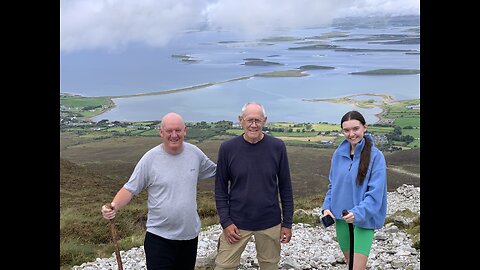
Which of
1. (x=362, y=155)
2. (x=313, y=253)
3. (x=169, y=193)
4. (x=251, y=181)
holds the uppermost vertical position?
(x=362, y=155)

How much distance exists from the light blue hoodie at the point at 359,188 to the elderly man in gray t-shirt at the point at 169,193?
1401 millimetres

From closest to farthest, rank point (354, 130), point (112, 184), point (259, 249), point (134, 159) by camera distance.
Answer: point (354, 130)
point (259, 249)
point (134, 159)
point (112, 184)

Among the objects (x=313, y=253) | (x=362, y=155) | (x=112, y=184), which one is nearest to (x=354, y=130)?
(x=362, y=155)

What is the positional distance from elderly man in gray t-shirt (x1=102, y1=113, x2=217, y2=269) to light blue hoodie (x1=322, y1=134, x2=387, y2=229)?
4.60 feet

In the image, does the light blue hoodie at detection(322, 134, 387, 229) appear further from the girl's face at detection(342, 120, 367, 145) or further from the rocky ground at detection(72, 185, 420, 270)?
the rocky ground at detection(72, 185, 420, 270)

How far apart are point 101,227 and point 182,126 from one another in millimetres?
13511

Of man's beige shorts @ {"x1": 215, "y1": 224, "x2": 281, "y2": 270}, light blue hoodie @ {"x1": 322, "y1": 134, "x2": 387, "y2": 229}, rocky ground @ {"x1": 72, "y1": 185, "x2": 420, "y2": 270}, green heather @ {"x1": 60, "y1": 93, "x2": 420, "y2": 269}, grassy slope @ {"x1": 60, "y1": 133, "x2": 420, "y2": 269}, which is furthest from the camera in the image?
green heather @ {"x1": 60, "y1": 93, "x2": 420, "y2": 269}

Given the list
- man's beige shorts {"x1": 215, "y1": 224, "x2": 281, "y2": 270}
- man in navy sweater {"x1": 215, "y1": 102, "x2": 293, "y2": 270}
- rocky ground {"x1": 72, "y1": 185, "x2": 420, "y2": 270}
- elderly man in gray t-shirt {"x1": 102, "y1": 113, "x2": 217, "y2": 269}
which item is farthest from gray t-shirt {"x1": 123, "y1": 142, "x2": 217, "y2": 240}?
rocky ground {"x1": 72, "y1": 185, "x2": 420, "y2": 270}

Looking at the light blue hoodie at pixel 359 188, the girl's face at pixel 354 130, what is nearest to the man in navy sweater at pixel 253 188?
the light blue hoodie at pixel 359 188

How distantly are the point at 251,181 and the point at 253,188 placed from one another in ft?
0.25

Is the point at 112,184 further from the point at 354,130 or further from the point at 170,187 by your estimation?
the point at 354,130

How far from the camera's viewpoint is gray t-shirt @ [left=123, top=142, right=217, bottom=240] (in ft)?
17.5

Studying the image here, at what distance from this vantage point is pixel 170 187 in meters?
5.33
